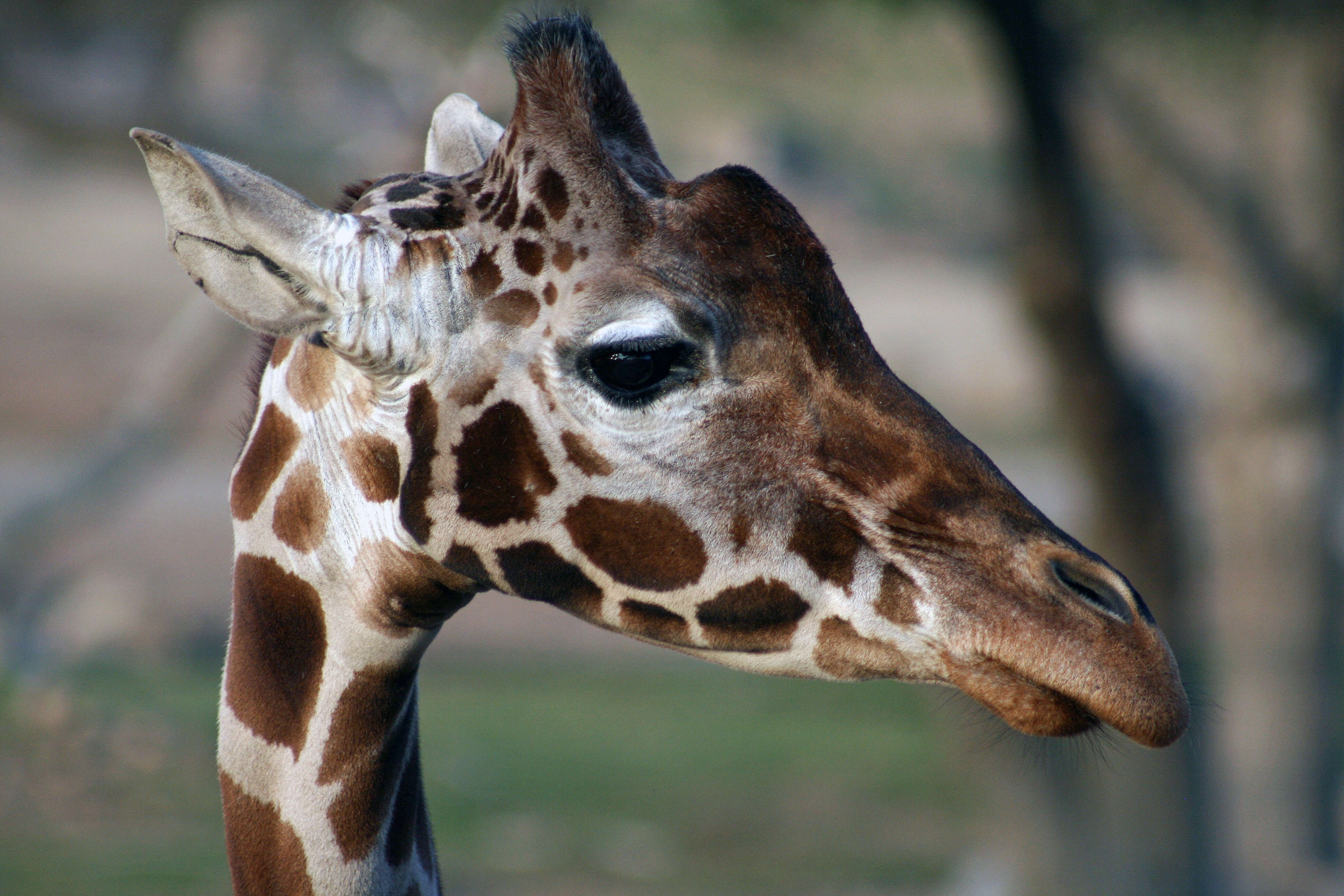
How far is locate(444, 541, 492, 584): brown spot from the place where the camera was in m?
2.46

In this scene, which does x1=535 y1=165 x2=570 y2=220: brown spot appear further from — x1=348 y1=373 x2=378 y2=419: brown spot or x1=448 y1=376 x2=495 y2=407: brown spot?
x1=348 y1=373 x2=378 y2=419: brown spot

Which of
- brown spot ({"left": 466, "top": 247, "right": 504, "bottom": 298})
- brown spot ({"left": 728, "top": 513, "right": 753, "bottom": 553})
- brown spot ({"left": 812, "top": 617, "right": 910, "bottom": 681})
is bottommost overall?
brown spot ({"left": 812, "top": 617, "right": 910, "bottom": 681})

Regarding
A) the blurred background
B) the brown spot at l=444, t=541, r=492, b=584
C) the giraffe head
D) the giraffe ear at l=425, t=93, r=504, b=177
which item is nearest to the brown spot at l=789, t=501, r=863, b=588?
→ the giraffe head

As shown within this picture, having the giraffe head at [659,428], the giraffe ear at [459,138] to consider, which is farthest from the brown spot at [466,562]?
the giraffe ear at [459,138]

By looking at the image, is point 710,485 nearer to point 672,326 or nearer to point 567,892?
point 672,326

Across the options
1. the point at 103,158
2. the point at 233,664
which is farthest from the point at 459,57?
the point at 233,664

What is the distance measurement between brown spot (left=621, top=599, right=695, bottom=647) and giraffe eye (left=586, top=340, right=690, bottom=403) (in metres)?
0.37

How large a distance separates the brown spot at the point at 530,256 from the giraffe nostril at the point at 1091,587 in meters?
Answer: 1.03

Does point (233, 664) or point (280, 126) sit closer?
point (233, 664)

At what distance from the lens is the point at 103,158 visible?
13367mm

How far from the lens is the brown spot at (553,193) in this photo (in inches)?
99.1

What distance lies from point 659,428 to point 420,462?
0.43m

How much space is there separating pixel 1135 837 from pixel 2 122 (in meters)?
13.4

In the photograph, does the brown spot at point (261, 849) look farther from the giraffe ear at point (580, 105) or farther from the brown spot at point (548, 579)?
the giraffe ear at point (580, 105)
